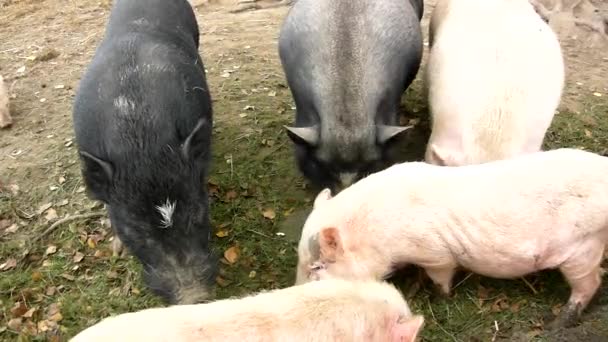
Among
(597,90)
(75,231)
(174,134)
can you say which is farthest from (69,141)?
(597,90)

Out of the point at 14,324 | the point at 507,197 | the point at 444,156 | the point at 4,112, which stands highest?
the point at 507,197

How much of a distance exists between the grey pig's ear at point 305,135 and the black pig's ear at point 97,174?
3.50 feet

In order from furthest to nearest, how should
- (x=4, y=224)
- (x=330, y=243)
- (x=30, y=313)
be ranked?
(x=4, y=224) < (x=30, y=313) < (x=330, y=243)

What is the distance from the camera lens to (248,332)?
2.32 metres

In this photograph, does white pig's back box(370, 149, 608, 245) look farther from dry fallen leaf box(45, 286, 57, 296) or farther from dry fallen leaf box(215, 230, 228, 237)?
dry fallen leaf box(45, 286, 57, 296)

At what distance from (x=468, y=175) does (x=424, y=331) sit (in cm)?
80

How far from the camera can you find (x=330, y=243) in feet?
9.89

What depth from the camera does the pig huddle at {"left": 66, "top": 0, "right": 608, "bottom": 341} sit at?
8.02ft

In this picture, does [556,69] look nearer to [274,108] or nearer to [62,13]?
[274,108]

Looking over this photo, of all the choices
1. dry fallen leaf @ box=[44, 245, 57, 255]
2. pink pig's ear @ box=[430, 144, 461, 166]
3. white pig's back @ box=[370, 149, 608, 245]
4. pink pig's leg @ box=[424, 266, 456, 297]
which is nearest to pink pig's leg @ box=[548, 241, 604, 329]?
white pig's back @ box=[370, 149, 608, 245]

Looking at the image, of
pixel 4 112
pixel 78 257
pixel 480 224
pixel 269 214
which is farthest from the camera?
pixel 4 112

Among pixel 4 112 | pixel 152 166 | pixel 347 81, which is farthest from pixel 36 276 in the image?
pixel 347 81

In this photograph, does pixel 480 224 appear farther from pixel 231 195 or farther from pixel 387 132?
pixel 231 195

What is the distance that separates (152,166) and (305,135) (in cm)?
102
